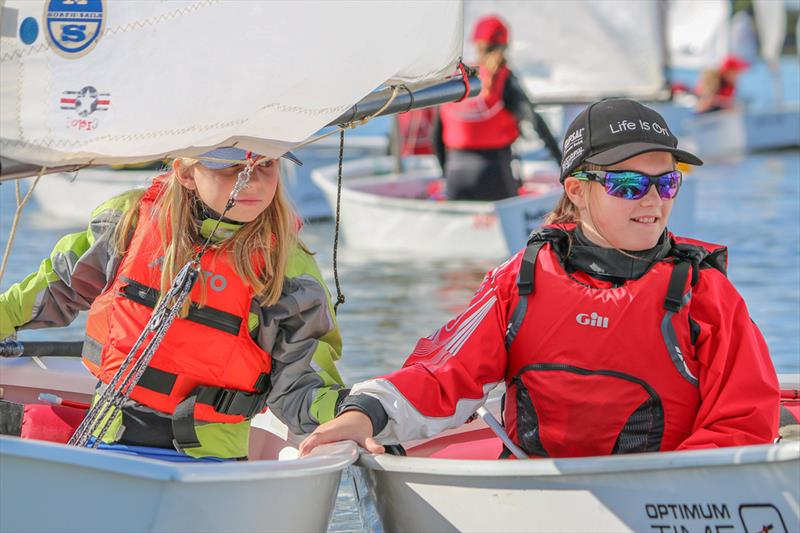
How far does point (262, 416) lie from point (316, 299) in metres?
0.59

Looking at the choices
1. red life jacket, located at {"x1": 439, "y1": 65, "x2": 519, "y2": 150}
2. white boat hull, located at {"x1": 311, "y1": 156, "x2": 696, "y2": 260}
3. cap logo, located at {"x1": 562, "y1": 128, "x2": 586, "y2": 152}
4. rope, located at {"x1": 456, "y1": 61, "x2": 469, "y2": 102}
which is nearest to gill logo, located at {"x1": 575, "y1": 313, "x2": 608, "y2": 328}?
cap logo, located at {"x1": 562, "y1": 128, "x2": 586, "y2": 152}

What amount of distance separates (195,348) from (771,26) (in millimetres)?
16317

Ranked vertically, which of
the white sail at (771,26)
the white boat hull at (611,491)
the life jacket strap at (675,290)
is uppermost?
the life jacket strap at (675,290)

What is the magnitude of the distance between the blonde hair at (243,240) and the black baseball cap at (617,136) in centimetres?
55

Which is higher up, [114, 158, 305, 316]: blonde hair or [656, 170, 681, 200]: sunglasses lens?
[656, 170, 681, 200]: sunglasses lens

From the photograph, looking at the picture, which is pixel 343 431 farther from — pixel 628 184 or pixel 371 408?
pixel 628 184

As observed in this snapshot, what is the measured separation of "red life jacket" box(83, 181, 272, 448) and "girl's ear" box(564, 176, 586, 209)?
0.62 m

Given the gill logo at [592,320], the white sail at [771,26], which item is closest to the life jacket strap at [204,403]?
the gill logo at [592,320]

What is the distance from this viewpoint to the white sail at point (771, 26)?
17328 millimetres

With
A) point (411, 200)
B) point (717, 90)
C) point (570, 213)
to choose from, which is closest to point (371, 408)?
point (570, 213)

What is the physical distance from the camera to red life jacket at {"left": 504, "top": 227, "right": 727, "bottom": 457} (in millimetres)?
2445

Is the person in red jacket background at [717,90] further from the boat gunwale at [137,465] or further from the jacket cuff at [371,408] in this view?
the boat gunwale at [137,465]

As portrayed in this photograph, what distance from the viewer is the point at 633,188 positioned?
2455 mm

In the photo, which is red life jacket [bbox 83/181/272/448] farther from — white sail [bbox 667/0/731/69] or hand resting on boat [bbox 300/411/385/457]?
white sail [bbox 667/0/731/69]
